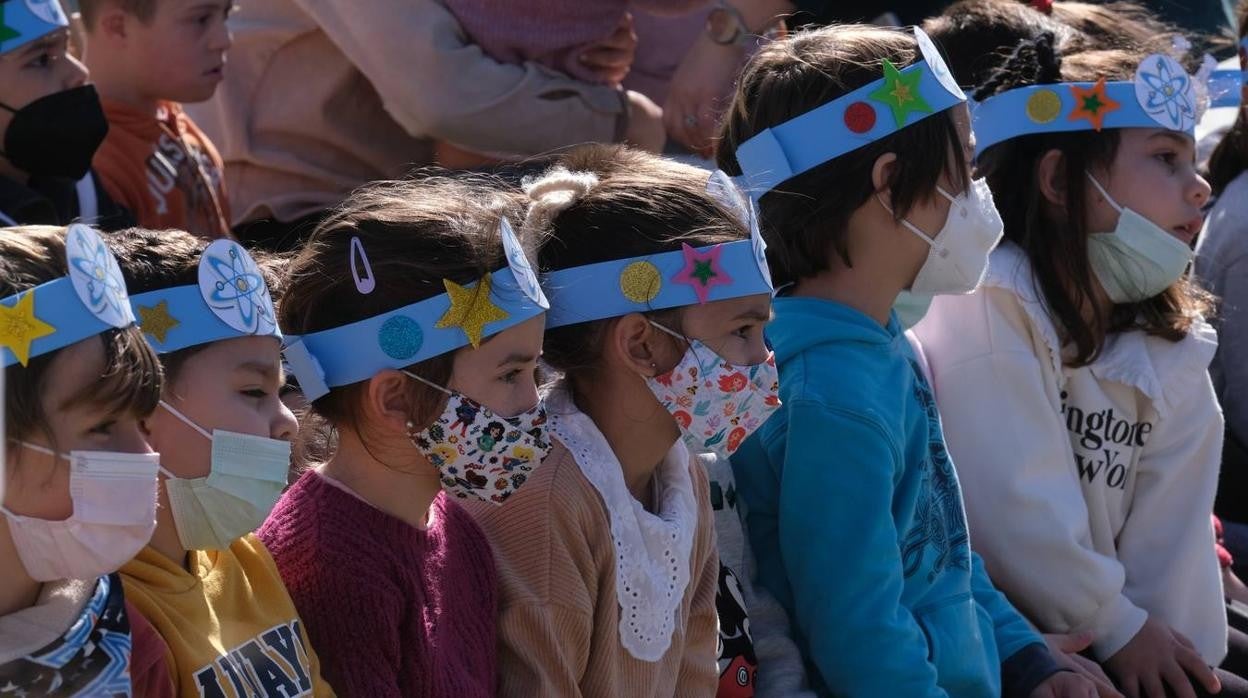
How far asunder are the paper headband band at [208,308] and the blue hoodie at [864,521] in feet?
3.96

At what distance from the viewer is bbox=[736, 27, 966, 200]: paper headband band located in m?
3.54

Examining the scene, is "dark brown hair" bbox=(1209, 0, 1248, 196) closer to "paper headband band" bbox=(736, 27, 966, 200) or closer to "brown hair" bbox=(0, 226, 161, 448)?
"paper headband band" bbox=(736, 27, 966, 200)

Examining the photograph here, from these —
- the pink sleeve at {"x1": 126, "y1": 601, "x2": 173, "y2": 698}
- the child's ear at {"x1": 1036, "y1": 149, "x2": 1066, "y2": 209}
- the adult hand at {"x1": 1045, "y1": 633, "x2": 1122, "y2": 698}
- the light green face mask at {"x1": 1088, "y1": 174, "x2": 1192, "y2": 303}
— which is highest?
the pink sleeve at {"x1": 126, "y1": 601, "x2": 173, "y2": 698}

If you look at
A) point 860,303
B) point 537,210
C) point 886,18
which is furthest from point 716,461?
point 886,18

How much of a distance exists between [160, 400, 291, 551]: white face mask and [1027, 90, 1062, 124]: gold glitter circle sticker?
2396 millimetres

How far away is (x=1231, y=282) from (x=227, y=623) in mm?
3690

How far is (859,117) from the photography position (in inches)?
139

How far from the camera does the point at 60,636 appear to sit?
2.28 m

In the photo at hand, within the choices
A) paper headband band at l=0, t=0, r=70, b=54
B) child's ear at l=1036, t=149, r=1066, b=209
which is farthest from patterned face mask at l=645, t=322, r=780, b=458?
paper headband band at l=0, t=0, r=70, b=54

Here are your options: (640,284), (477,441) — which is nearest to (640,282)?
(640,284)

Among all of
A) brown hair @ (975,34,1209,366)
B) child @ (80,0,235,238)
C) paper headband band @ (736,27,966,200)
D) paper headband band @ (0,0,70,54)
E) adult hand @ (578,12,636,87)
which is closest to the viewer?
paper headband band @ (736,27,966,200)

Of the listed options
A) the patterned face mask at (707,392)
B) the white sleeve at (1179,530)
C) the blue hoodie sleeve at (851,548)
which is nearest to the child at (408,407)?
the patterned face mask at (707,392)

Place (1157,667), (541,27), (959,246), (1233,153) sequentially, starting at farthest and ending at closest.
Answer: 1. (1233,153)
2. (541,27)
3. (1157,667)
4. (959,246)

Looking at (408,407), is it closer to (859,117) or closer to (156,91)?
(859,117)
